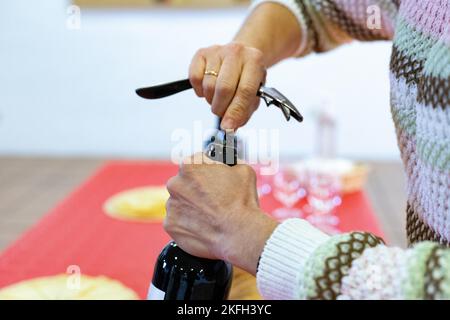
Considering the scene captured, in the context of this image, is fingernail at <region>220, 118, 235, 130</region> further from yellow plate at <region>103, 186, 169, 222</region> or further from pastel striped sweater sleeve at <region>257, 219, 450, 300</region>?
yellow plate at <region>103, 186, 169, 222</region>

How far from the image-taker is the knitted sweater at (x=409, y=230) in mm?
522

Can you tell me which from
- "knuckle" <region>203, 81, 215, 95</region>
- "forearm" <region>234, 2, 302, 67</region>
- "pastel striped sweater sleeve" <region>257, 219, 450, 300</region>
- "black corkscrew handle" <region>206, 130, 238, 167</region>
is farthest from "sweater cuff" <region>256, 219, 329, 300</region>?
"forearm" <region>234, 2, 302, 67</region>

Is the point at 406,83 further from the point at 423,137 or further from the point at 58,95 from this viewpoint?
the point at 58,95

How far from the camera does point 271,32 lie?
991 millimetres

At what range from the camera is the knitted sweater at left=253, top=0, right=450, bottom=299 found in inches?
20.6

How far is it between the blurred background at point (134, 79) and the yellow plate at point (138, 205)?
2.75 m

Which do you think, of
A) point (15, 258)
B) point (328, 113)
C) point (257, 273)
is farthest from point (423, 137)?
point (328, 113)

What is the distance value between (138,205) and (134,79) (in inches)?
121

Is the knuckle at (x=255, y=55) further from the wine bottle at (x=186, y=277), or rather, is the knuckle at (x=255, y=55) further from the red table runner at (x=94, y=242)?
the red table runner at (x=94, y=242)

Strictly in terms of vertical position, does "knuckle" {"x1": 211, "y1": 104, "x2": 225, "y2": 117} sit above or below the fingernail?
above

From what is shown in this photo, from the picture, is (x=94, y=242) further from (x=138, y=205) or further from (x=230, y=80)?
(x=230, y=80)

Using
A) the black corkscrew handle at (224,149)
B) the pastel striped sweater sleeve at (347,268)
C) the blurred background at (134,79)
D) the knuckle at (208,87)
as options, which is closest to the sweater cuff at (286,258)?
the pastel striped sweater sleeve at (347,268)

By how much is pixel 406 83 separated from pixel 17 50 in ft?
14.0

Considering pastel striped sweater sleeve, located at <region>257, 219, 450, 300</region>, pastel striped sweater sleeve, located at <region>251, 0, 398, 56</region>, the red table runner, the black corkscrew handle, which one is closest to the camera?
pastel striped sweater sleeve, located at <region>257, 219, 450, 300</region>
